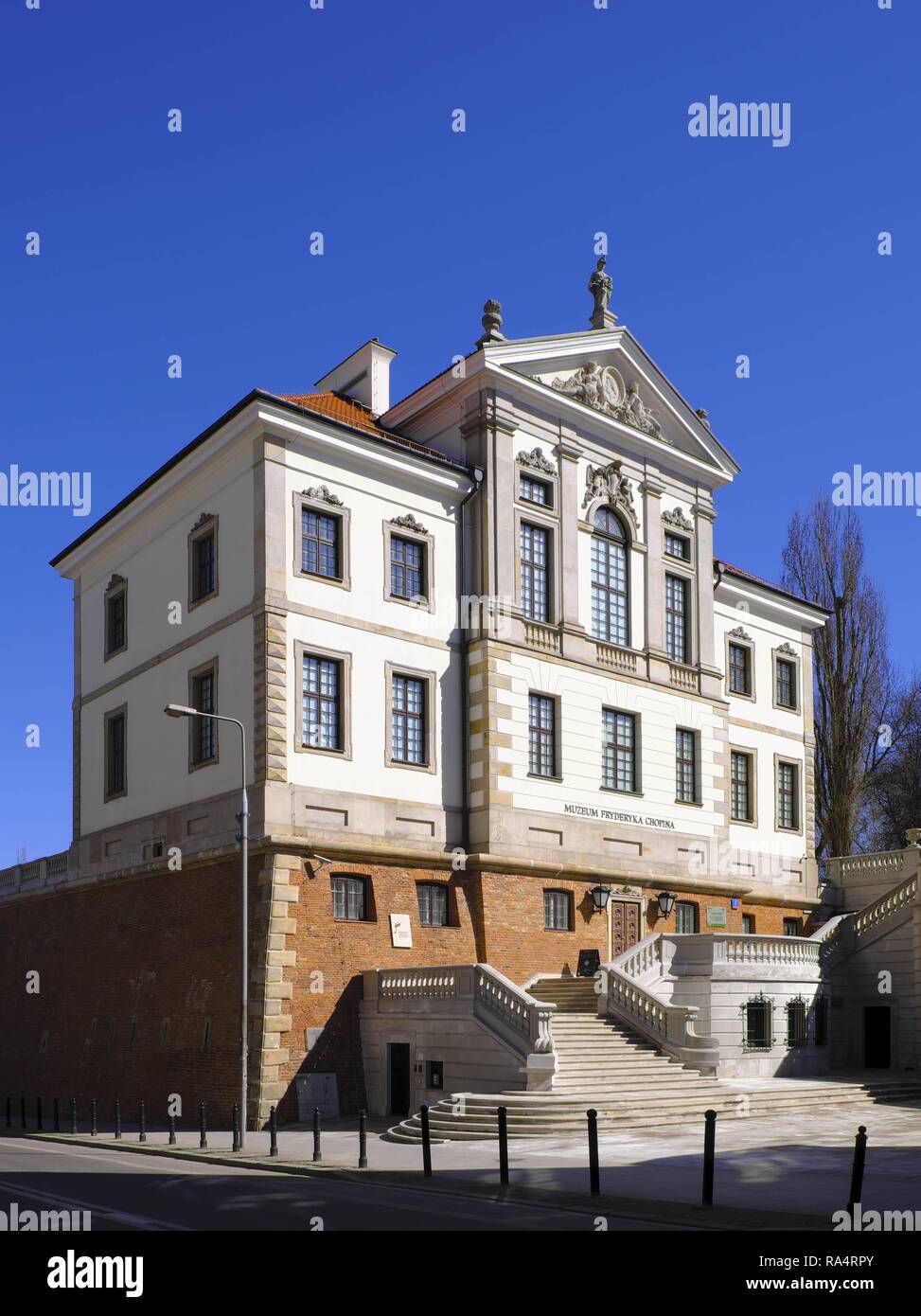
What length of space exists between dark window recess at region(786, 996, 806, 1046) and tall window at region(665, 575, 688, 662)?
10.1 metres

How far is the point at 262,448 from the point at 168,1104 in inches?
591

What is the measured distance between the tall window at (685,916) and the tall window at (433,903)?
8340mm

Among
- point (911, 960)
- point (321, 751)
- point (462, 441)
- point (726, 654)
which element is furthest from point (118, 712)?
point (911, 960)

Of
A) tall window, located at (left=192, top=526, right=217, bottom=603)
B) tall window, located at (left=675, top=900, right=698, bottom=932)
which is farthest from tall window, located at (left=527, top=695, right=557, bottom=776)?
tall window, located at (left=192, top=526, right=217, bottom=603)

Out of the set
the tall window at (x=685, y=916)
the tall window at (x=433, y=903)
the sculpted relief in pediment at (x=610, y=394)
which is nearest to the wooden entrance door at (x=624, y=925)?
the tall window at (x=685, y=916)

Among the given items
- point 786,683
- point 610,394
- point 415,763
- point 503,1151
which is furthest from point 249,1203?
point 786,683

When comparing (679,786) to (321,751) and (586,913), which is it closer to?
(586,913)

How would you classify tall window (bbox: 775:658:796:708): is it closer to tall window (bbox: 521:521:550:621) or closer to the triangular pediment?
the triangular pediment

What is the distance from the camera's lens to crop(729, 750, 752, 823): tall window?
4475cm

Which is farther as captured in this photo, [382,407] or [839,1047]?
[382,407]

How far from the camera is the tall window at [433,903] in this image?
33.8 metres

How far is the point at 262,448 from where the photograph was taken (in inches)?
1283

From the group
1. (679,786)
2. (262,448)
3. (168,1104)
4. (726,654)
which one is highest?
(262,448)
